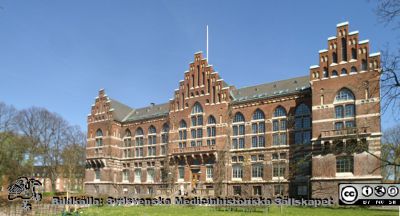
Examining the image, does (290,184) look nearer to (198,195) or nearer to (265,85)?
(198,195)

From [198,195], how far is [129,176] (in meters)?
20.5

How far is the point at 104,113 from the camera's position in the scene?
6875 cm

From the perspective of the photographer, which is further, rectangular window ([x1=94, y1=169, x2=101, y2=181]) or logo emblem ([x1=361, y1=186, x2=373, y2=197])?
rectangular window ([x1=94, y1=169, x2=101, y2=181])

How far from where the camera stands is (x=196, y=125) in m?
58.3

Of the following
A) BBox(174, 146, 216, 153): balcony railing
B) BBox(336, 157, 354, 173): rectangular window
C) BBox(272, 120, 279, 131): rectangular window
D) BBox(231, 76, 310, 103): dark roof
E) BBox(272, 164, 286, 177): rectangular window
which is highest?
BBox(231, 76, 310, 103): dark roof

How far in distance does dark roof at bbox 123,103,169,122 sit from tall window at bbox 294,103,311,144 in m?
23.1

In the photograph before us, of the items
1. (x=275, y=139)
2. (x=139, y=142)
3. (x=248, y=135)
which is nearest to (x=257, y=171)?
(x=275, y=139)

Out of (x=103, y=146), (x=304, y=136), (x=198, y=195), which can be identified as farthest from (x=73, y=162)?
(x=304, y=136)

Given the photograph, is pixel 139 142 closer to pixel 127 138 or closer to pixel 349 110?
pixel 127 138

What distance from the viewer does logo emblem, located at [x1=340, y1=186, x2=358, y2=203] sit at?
9008 mm

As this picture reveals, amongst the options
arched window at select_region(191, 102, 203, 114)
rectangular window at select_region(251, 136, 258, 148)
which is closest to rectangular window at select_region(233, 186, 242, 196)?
rectangular window at select_region(251, 136, 258, 148)

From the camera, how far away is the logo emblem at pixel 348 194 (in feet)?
29.6

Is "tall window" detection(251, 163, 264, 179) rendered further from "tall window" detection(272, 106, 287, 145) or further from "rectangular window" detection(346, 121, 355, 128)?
"rectangular window" detection(346, 121, 355, 128)

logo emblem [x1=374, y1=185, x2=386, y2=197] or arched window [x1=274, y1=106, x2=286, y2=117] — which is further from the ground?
arched window [x1=274, y1=106, x2=286, y2=117]
